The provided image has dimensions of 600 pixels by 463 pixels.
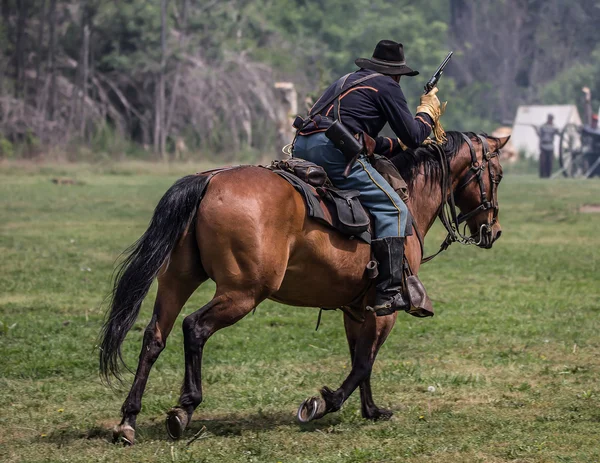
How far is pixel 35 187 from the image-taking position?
29.7 metres

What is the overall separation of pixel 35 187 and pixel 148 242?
23.7 meters

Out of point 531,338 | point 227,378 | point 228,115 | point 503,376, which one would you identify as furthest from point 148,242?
point 228,115

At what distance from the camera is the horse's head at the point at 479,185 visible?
27.1ft

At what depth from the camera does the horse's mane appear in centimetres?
791

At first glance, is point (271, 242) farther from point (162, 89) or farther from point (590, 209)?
point (162, 89)

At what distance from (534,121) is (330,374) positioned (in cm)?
4731

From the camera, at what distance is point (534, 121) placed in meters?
54.5

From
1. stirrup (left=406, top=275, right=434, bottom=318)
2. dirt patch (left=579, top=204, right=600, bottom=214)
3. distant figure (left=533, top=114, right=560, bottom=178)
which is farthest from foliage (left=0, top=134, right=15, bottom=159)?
stirrup (left=406, top=275, right=434, bottom=318)

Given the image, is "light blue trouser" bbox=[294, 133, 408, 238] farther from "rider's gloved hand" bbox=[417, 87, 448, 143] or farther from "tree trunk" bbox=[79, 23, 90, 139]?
"tree trunk" bbox=[79, 23, 90, 139]

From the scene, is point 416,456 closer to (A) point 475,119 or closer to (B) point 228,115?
(B) point 228,115

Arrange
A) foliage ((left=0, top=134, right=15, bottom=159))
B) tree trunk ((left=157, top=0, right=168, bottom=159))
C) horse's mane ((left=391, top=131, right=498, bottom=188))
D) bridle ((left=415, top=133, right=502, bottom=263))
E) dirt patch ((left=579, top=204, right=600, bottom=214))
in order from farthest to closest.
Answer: tree trunk ((left=157, top=0, right=168, bottom=159)) → foliage ((left=0, top=134, right=15, bottom=159)) → dirt patch ((left=579, top=204, right=600, bottom=214)) → bridle ((left=415, top=133, right=502, bottom=263)) → horse's mane ((left=391, top=131, right=498, bottom=188))

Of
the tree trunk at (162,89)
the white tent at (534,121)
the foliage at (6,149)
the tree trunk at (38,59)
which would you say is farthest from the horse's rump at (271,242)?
the white tent at (534,121)

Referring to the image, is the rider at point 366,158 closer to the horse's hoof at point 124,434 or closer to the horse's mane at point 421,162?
the horse's mane at point 421,162

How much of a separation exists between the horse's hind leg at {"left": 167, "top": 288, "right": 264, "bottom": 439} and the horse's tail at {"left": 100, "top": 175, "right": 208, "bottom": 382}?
1.17 ft
